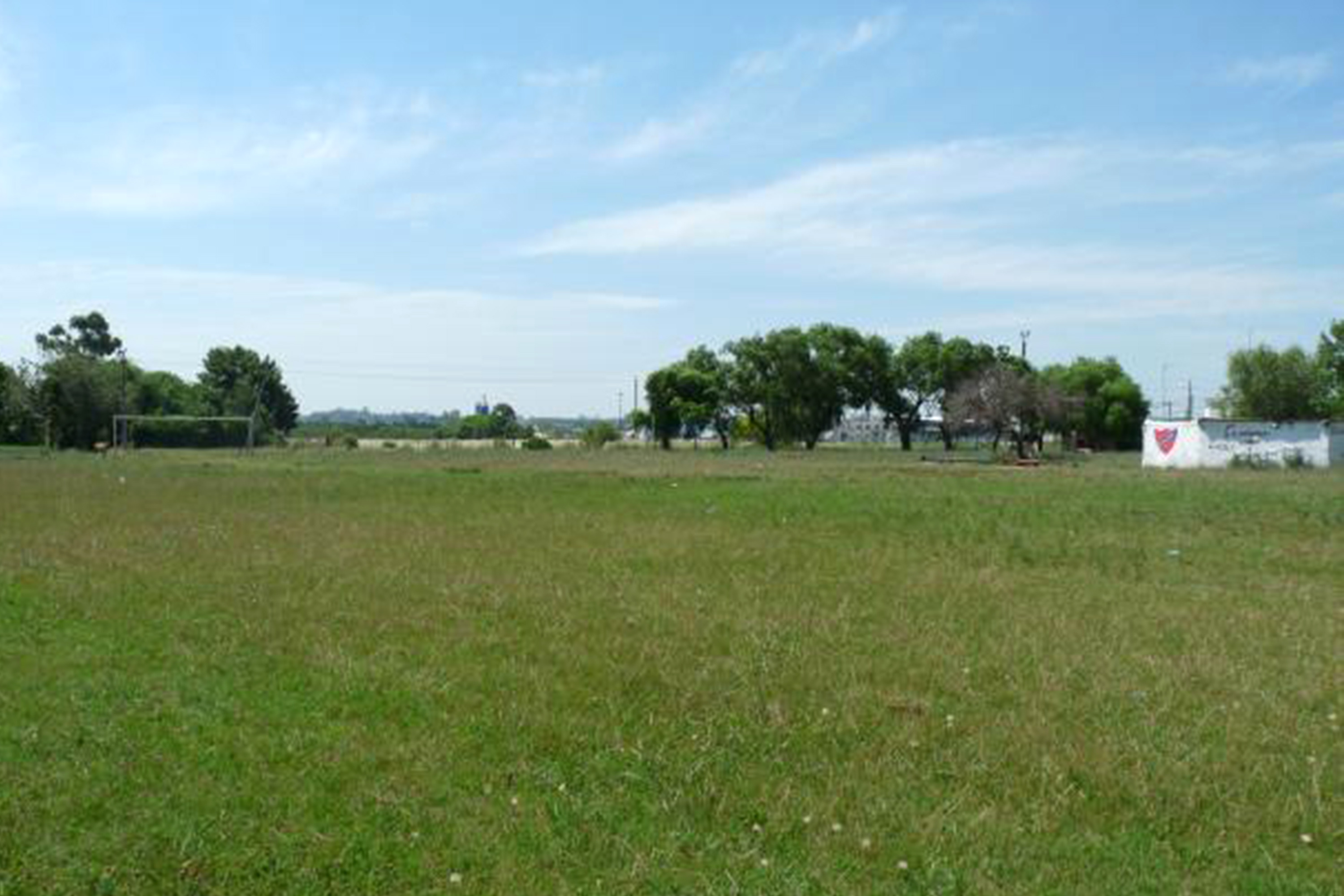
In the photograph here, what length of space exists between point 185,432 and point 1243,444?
231 feet

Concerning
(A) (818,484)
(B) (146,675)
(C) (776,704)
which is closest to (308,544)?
(B) (146,675)

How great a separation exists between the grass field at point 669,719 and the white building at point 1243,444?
38.0m

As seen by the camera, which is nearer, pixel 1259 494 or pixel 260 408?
pixel 1259 494

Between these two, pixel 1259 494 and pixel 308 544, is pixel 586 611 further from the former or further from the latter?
pixel 1259 494

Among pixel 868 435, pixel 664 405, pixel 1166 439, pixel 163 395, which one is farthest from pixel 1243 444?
pixel 163 395

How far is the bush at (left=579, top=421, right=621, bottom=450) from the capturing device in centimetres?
8650

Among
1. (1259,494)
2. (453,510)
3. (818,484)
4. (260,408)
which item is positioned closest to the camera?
(453,510)

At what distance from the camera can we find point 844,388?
81.3 m

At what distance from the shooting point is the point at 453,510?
21984mm

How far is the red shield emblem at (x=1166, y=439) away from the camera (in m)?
51.7

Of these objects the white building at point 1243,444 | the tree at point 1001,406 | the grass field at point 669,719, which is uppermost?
the tree at point 1001,406

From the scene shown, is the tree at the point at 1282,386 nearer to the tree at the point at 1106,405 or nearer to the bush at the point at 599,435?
the tree at the point at 1106,405

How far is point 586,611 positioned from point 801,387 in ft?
235

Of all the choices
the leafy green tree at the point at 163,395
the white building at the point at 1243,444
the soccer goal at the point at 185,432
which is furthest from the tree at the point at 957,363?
the leafy green tree at the point at 163,395
